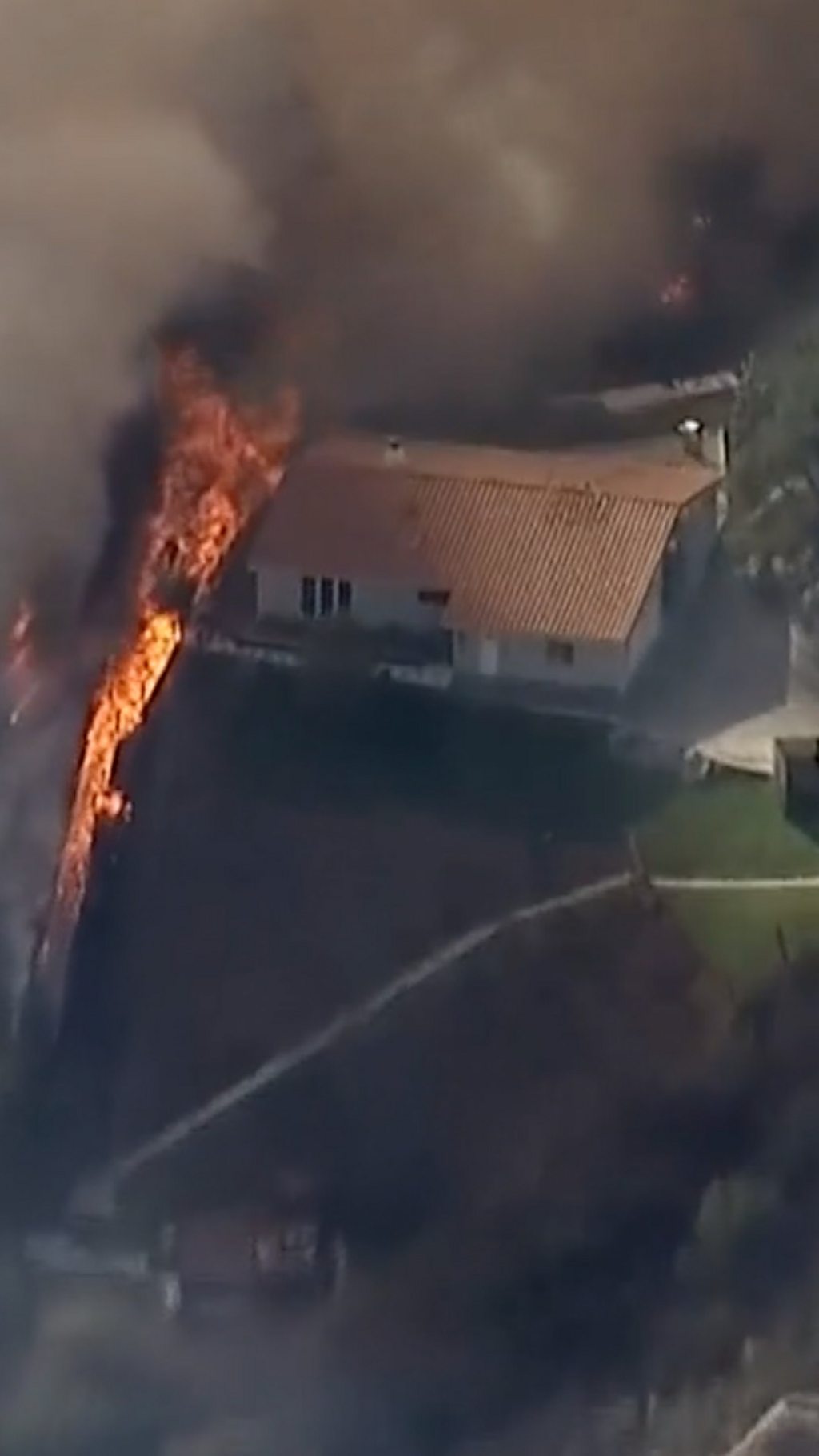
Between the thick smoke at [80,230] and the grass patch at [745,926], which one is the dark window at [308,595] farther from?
the grass patch at [745,926]

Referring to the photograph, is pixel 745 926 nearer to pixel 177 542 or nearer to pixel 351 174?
pixel 177 542

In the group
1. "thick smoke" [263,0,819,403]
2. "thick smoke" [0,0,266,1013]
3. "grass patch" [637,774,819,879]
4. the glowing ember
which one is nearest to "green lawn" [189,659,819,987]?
"grass patch" [637,774,819,879]

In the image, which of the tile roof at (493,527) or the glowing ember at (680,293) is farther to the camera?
the glowing ember at (680,293)

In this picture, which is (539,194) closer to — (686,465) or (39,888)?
(686,465)

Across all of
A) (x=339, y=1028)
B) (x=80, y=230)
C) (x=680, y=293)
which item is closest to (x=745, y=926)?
(x=339, y=1028)

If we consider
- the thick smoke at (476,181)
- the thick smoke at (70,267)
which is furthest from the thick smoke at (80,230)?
the thick smoke at (476,181)

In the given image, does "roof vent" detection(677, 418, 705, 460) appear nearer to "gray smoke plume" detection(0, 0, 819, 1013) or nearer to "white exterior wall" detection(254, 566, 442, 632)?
"gray smoke plume" detection(0, 0, 819, 1013)
